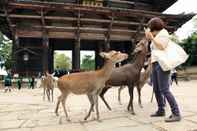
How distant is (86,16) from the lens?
27.1m

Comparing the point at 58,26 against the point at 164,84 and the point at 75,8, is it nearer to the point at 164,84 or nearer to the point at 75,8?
the point at 75,8

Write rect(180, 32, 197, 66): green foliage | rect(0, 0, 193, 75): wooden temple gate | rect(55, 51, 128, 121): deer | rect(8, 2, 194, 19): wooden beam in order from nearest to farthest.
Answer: rect(55, 51, 128, 121): deer, rect(8, 2, 194, 19): wooden beam, rect(0, 0, 193, 75): wooden temple gate, rect(180, 32, 197, 66): green foliage

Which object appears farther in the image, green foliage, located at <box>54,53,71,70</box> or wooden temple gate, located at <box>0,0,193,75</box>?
green foliage, located at <box>54,53,71,70</box>

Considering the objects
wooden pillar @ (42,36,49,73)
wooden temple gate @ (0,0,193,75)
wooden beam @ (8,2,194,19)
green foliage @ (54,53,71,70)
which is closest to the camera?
wooden beam @ (8,2,194,19)

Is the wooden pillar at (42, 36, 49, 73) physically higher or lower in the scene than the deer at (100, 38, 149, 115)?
higher

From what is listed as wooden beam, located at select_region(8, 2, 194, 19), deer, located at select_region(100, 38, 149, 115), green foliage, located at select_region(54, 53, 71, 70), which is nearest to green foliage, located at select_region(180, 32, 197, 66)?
wooden beam, located at select_region(8, 2, 194, 19)

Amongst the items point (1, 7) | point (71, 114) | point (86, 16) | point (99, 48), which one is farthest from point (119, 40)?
point (71, 114)

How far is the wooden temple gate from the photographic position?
980 inches

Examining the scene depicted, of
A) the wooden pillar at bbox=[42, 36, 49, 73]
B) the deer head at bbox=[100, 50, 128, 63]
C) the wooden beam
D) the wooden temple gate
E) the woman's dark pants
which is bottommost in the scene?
the woman's dark pants

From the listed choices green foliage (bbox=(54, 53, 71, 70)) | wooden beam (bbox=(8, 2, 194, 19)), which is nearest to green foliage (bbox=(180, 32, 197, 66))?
wooden beam (bbox=(8, 2, 194, 19))

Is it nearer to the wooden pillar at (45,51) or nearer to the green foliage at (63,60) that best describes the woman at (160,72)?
the wooden pillar at (45,51)

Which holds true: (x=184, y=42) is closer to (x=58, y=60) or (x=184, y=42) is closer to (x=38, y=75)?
(x=38, y=75)

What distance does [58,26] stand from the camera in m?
26.4

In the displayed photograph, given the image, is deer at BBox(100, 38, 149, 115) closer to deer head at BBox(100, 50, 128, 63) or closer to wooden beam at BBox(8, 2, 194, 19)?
deer head at BBox(100, 50, 128, 63)
